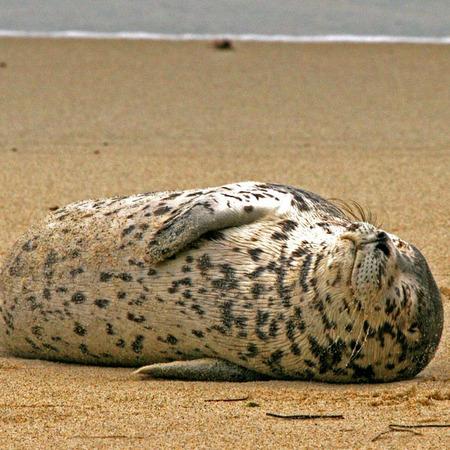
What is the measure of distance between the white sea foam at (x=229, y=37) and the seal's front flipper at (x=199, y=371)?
11.6 metres

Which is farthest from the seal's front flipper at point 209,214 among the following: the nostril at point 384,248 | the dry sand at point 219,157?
the nostril at point 384,248

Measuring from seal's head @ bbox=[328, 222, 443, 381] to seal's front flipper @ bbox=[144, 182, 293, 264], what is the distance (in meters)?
0.49

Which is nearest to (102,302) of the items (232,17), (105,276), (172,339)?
(105,276)

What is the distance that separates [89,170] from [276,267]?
14.6ft

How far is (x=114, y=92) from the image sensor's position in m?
11.3

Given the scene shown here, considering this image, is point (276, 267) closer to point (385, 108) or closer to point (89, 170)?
point (89, 170)

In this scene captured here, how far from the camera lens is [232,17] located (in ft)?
59.6

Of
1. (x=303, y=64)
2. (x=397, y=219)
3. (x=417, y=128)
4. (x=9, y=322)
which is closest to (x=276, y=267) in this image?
(x=9, y=322)

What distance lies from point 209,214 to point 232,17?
1457 cm

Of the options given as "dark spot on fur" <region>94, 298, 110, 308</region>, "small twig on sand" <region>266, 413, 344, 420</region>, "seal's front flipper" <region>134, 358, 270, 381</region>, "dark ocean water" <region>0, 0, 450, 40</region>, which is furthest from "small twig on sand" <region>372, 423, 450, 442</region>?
"dark ocean water" <region>0, 0, 450, 40</region>

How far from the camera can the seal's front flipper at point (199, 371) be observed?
157 inches

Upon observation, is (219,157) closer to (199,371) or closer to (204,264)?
(204,264)

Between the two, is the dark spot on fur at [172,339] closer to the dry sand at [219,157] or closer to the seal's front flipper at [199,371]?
the seal's front flipper at [199,371]

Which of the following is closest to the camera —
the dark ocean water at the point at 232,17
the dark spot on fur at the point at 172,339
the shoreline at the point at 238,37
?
the dark spot on fur at the point at 172,339
